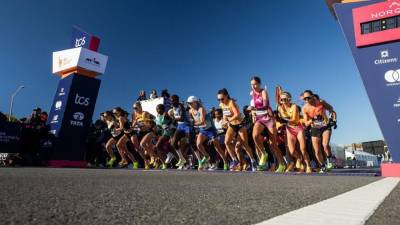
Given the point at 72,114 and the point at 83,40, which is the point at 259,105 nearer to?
the point at 72,114

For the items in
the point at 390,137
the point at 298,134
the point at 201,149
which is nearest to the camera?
the point at 390,137

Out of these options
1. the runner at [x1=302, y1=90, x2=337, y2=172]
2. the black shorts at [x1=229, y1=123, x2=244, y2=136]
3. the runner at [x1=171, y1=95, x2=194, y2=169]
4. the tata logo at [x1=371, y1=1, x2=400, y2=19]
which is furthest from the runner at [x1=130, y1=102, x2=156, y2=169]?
the tata logo at [x1=371, y1=1, x2=400, y2=19]

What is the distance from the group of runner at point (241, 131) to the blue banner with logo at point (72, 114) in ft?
2.70

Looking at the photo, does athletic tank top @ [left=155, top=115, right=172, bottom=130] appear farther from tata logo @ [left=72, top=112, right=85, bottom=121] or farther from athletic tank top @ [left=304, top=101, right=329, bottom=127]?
athletic tank top @ [left=304, top=101, right=329, bottom=127]

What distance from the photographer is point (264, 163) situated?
784 centimetres

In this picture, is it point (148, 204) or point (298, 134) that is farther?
point (298, 134)

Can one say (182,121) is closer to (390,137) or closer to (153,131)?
(153,131)

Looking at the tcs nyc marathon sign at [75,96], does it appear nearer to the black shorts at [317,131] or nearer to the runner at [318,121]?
the runner at [318,121]

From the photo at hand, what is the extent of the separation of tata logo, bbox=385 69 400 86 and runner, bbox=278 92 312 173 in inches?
81.1

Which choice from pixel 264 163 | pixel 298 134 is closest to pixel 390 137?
pixel 298 134

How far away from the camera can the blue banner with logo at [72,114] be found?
10875 millimetres

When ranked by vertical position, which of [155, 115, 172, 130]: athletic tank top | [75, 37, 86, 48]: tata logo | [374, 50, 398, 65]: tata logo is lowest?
[155, 115, 172, 130]: athletic tank top

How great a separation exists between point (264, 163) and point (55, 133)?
264 inches

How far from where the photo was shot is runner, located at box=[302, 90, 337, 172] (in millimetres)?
7227
